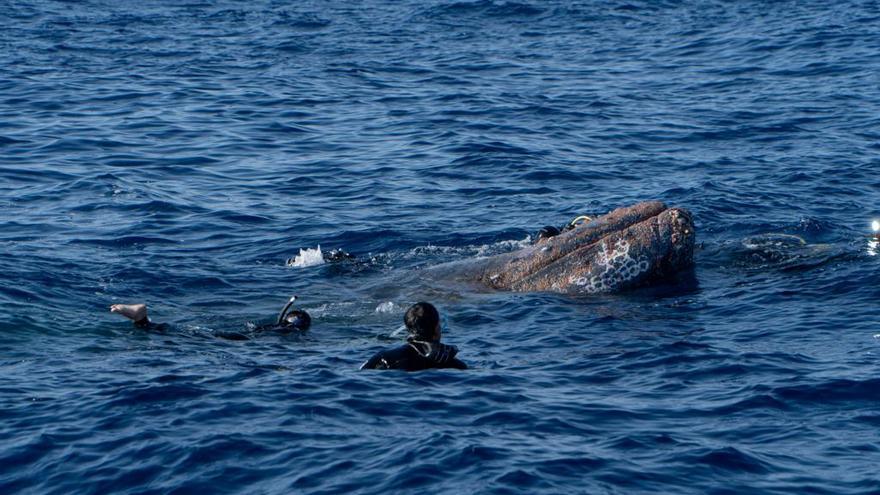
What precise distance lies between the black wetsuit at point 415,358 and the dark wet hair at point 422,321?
0.11 meters

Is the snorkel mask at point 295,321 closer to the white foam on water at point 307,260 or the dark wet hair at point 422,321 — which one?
the dark wet hair at point 422,321

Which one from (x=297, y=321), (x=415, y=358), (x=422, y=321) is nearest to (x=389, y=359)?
(x=415, y=358)

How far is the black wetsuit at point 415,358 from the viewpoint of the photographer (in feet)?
50.2

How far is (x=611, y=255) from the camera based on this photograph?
62.6 ft

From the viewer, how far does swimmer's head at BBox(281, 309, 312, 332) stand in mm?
Result: 17281

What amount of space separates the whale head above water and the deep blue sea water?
0.39 meters

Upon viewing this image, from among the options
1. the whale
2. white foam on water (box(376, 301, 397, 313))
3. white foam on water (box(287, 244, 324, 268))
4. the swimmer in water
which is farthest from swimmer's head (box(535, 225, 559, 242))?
the swimmer in water

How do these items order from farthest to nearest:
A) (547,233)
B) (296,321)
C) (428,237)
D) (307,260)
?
(428,237) < (307,260) < (547,233) < (296,321)

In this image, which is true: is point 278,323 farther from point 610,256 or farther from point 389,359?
point 610,256

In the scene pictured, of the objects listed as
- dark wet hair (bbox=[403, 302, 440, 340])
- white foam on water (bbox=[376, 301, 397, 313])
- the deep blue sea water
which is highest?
dark wet hair (bbox=[403, 302, 440, 340])

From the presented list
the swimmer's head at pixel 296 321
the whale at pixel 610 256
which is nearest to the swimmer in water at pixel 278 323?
the swimmer's head at pixel 296 321

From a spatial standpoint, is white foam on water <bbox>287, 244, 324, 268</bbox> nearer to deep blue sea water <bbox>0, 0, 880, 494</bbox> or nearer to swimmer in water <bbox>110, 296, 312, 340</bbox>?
deep blue sea water <bbox>0, 0, 880, 494</bbox>

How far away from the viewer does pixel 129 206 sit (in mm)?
24859

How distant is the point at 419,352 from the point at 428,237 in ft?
25.7
